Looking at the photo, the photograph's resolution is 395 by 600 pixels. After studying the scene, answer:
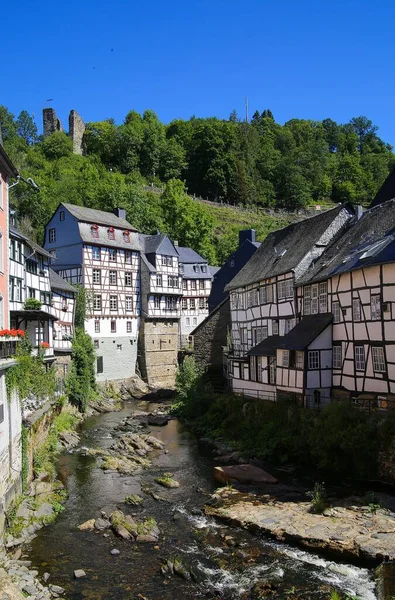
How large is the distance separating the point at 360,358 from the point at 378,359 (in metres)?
1.24

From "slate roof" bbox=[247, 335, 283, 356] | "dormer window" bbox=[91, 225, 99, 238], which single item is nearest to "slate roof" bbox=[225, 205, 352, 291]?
"slate roof" bbox=[247, 335, 283, 356]

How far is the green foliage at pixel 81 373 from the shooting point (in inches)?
1464

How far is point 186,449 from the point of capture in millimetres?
28750

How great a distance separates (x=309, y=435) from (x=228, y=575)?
31.8 ft

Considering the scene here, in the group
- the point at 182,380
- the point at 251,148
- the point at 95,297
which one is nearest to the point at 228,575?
the point at 182,380

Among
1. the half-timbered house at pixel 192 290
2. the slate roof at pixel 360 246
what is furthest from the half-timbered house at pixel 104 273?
the slate roof at pixel 360 246

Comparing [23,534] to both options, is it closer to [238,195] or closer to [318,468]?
[318,468]

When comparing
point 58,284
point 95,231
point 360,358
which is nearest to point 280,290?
point 360,358

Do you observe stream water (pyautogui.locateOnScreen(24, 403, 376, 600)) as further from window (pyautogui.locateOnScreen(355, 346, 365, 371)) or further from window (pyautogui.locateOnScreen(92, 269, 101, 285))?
window (pyautogui.locateOnScreen(92, 269, 101, 285))

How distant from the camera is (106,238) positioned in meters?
47.5

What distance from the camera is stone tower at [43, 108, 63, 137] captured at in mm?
108250

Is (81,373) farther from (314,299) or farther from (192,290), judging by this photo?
(192,290)

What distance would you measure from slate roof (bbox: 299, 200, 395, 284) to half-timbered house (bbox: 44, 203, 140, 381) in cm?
2170

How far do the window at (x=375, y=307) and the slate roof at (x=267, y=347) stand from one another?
6641 millimetres
